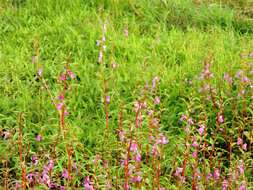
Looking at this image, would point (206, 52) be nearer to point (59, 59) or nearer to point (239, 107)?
point (239, 107)

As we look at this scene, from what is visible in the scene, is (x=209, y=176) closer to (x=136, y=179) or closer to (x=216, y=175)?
(x=216, y=175)

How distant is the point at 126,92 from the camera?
4.01m

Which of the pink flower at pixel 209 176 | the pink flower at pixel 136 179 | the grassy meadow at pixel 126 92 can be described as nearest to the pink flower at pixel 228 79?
the grassy meadow at pixel 126 92

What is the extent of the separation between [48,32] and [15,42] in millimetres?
350

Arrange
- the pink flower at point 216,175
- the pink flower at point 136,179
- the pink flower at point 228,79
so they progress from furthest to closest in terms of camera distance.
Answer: the pink flower at point 228,79, the pink flower at point 216,175, the pink flower at point 136,179

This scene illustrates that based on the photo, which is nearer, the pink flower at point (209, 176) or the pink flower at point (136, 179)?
the pink flower at point (136, 179)

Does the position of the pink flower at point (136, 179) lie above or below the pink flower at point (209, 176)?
above

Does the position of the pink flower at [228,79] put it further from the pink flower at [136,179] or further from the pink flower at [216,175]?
the pink flower at [136,179]

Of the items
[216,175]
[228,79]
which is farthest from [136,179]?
[228,79]

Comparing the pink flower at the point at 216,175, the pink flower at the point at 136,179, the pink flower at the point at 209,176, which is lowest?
the pink flower at the point at 209,176

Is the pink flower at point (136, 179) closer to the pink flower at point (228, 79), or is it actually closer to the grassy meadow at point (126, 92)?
the grassy meadow at point (126, 92)

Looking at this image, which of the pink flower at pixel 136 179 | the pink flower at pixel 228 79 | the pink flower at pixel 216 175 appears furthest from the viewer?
the pink flower at pixel 228 79

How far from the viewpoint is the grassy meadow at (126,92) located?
114 inches

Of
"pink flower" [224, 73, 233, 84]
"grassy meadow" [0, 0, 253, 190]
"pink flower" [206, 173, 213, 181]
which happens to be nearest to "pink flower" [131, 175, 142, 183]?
"grassy meadow" [0, 0, 253, 190]
